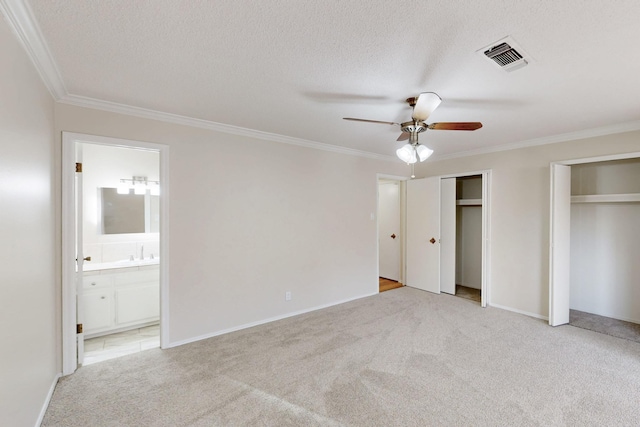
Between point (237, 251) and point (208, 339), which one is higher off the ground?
point (237, 251)

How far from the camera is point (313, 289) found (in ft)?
13.6

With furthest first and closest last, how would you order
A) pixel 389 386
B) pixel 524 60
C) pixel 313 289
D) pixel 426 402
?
1. pixel 313 289
2. pixel 389 386
3. pixel 426 402
4. pixel 524 60

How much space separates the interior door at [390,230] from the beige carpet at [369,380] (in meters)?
2.27

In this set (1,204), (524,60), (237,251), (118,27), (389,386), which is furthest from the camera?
(237,251)

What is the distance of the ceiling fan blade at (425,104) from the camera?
207 centimetres

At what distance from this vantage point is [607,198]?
3721 millimetres

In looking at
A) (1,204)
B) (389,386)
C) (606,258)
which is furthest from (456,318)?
(1,204)

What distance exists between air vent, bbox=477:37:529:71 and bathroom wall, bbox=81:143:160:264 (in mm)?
4017

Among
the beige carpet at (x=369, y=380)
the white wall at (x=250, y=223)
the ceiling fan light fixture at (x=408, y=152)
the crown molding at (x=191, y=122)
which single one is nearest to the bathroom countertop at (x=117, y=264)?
the white wall at (x=250, y=223)

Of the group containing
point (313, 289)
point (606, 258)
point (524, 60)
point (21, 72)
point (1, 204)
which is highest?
point (524, 60)

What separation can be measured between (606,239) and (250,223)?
15.7 feet

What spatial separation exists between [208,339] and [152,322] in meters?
1.13

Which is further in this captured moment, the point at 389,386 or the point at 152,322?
the point at 152,322

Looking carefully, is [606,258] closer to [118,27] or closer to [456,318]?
[456,318]
